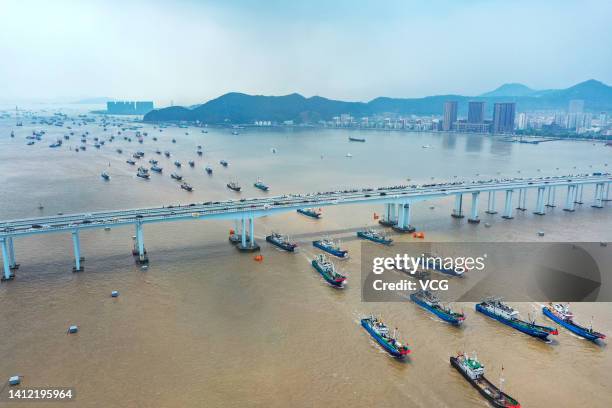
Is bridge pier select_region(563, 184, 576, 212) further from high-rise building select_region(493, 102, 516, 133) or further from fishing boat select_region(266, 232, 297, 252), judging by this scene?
high-rise building select_region(493, 102, 516, 133)

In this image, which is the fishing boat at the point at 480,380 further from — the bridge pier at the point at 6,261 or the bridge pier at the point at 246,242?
the bridge pier at the point at 6,261

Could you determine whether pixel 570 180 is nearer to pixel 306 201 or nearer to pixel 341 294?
pixel 306 201

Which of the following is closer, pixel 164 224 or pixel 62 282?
pixel 62 282

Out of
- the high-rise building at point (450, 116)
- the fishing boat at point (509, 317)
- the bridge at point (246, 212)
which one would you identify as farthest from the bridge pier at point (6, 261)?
the high-rise building at point (450, 116)

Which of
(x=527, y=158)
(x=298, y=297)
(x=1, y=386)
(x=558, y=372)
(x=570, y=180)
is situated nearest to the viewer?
(x=1, y=386)

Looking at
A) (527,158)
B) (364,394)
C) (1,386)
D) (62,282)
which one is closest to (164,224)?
(62,282)

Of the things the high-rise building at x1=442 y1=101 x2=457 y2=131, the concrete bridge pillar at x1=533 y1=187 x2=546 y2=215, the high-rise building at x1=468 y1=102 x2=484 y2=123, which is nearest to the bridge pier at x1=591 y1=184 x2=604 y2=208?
the concrete bridge pillar at x1=533 y1=187 x2=546 y2=215
